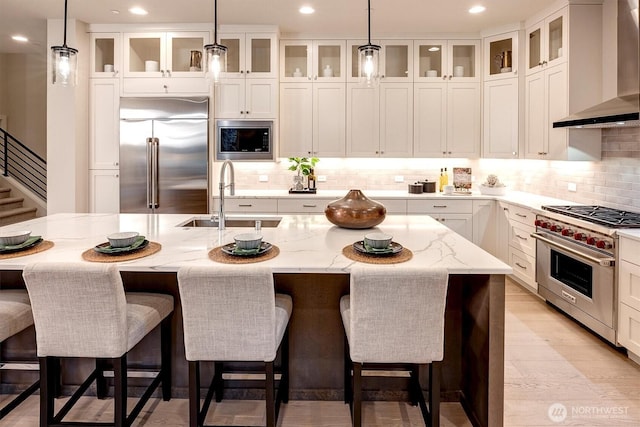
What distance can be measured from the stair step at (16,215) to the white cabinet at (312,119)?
3.78 metres

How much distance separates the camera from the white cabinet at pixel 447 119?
540cm

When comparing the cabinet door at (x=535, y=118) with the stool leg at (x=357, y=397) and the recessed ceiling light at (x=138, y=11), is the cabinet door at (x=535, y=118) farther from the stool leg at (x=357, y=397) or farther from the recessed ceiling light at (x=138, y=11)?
the recessed ceiling light at (x=138, y=11)

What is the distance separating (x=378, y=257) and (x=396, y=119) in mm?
3662

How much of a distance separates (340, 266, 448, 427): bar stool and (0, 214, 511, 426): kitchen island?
166 mm

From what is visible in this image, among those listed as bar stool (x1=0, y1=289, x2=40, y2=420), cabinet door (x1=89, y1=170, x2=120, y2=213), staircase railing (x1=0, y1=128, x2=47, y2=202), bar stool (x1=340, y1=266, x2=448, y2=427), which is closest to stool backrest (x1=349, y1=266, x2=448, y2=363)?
bar stool (x1=340, y1=266, x2=448, y2=427)

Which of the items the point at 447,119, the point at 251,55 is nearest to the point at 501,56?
the point at 447,119

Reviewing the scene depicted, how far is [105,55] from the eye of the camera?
16.8ft

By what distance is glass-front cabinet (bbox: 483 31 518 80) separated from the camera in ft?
16.4

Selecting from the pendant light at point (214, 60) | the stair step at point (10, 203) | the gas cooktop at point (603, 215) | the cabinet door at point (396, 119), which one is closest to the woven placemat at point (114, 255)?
the pendant light at point (214, 60)

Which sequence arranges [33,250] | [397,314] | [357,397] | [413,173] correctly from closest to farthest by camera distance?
[397,314], [357,397], [33,250], [413,173]

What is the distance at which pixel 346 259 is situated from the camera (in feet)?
6.81

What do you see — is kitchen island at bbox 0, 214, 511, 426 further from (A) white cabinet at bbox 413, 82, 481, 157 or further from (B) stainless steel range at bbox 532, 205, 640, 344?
(A) white cabinet at bbox 413, 82, 481, 157

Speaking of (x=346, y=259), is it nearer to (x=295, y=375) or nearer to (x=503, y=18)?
(x=295, y=375)

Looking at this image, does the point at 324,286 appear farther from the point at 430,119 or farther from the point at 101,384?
the point at 430,119
